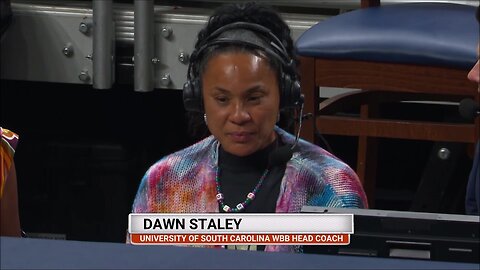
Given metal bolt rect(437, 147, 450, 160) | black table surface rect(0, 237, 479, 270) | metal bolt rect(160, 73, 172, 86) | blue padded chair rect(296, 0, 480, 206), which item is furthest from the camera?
metal bolt rect(160, 73, 172, 86)

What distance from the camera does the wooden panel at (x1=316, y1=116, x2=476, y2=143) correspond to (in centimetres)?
238

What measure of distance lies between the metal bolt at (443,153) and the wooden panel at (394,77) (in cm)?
55

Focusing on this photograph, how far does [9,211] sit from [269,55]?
1.67 ft

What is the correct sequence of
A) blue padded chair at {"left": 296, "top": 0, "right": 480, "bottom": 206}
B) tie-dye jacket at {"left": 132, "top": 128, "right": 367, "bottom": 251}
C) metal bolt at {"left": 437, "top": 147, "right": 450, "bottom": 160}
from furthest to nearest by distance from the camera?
metal bolt at {"left": 437, "top": 147, "right": 450, "bottom": 160}
blue padded chair at {"left": 296, "top": 0, "right": 480, "bottom": 206}
tie-dye jacket at {"left": 132, "top": 128, "right": 367, "bottom": 251}

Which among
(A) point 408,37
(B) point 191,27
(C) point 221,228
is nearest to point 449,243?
(C) point 221,228

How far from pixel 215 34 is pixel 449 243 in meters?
0.85

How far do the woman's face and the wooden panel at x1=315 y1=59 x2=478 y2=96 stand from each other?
1.78ft

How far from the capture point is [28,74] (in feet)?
10.1

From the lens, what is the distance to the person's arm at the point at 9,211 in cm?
146

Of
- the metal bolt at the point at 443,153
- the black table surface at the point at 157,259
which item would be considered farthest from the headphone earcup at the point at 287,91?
the metal bolt at the point at 443,153

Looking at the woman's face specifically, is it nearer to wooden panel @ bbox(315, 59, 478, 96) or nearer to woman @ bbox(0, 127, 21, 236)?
woman @ bbox(0, 127, 21, 236)

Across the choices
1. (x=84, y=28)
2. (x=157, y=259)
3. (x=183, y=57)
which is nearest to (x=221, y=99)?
(x=157, y=259)

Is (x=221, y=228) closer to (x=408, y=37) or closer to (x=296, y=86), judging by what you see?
(x=296, y=86)

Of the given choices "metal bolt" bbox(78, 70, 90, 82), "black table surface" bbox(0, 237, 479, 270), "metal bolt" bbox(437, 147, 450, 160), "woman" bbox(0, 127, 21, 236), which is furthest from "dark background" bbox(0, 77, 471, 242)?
"black table surface" bbox(0, 237, 479, 270)
